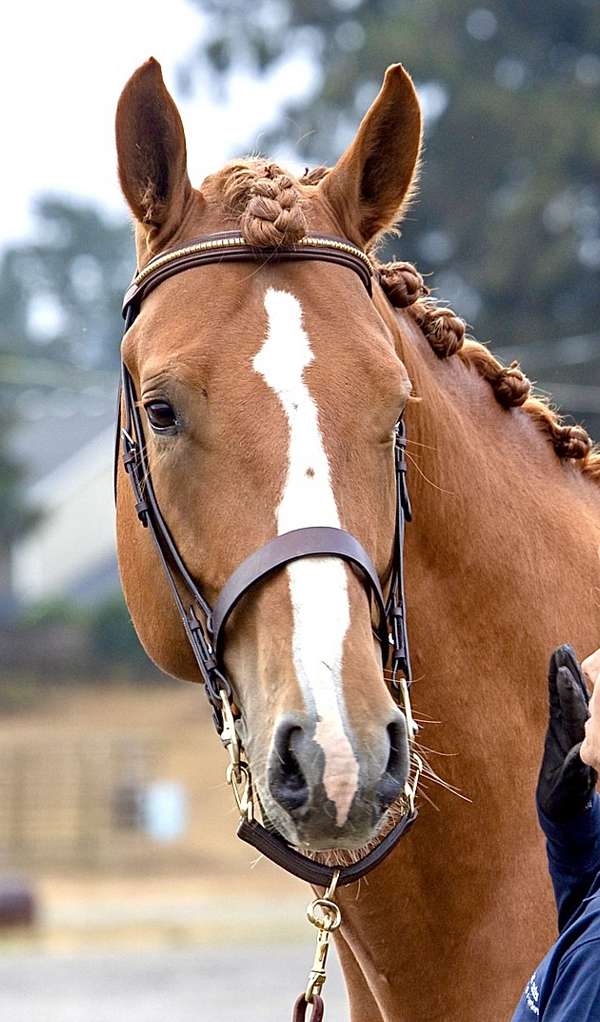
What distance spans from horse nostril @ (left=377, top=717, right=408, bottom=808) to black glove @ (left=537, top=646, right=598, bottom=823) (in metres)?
0.25

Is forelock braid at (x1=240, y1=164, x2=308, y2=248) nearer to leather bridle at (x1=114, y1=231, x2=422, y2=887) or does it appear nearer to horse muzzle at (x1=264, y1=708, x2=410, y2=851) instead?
leather bridle at (x1=114, y1=231, x2=422, y2=887)

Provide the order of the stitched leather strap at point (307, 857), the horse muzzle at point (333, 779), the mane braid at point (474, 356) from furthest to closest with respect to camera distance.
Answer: the mane braid at point (474, 356) < the stitched leather strap at point (307, 857) < the horse muzzle at point (333, 779)

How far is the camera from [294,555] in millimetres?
2549

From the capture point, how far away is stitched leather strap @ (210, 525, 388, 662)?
2.56 metres

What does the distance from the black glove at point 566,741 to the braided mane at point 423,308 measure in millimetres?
1117

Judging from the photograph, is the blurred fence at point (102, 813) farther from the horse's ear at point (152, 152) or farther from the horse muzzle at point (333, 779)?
the horse muzzle at point (333, 779)

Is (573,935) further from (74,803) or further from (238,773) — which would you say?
(74,803)

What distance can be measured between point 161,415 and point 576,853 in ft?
3.92

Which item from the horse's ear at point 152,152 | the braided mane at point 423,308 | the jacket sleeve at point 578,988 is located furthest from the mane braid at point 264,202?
the jacket sleeve at point 578,988

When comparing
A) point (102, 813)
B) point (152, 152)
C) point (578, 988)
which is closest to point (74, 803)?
point (102, 813)

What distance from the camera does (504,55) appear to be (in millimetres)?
26750

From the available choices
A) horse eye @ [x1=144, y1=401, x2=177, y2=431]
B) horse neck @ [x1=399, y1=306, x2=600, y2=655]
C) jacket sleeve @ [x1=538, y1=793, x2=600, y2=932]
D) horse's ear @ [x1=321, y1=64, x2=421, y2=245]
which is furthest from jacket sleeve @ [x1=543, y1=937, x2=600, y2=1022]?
horse's ear @ [x1=321, y1=64, x2=421, y2=245]

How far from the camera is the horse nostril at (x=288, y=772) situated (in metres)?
2.40

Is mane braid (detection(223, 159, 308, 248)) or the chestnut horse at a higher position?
mane braid (detection(223, 159, 308, 248))
